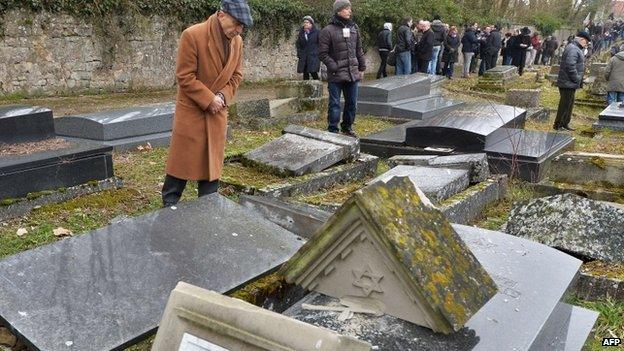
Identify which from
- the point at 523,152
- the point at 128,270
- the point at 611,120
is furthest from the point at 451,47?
the point at 128,270

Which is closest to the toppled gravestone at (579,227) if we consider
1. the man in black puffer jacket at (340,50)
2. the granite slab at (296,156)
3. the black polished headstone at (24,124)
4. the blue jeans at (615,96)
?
the granite slab at (296,156)

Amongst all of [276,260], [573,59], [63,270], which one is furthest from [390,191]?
[573,59]

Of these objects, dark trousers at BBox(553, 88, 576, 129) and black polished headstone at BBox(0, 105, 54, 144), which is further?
dark trousers at BBox(553, 88, 576, 129)

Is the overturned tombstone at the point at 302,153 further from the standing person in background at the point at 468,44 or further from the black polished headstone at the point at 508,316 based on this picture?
the standing person in background at the point at 468,44

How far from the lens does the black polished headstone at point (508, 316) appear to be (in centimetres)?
210

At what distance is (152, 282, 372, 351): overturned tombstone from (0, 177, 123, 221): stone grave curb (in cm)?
358

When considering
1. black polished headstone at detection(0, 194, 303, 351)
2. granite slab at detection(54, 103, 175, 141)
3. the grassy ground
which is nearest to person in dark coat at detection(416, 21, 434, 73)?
the grassy ground

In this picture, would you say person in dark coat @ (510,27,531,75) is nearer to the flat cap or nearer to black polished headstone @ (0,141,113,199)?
black polished headstone @ (0,141,113,199)

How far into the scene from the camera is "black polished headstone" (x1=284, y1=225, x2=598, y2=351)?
2.10 m

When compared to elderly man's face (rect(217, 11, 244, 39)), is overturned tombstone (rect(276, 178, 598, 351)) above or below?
below

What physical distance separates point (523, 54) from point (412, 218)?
20787 millimetres

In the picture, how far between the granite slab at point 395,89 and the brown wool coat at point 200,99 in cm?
689

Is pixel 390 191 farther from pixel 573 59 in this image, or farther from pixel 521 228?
pixel 573 59

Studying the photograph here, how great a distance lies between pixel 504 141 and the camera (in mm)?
7422
